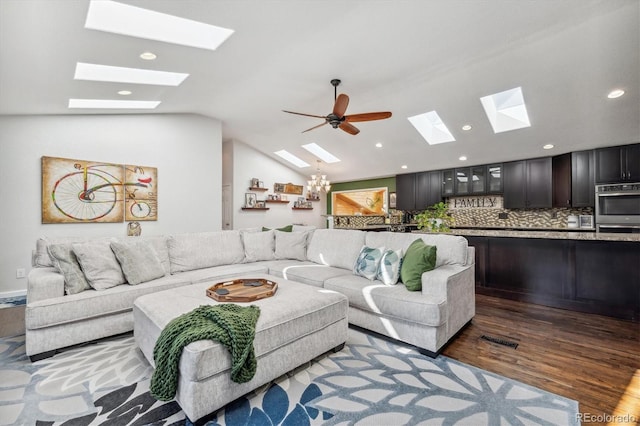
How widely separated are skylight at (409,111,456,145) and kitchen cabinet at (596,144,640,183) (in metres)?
2.43

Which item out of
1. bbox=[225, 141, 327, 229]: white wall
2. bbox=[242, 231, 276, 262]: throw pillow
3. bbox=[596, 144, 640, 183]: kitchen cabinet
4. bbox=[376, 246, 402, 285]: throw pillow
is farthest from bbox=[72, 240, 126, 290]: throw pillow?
bbox=[596, 144, 640, 183]: kitchen cabinet

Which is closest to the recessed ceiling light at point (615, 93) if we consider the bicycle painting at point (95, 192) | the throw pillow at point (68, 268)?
the throw pillow at point (68, 268)

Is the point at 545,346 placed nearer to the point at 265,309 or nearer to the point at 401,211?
the point at 265,309

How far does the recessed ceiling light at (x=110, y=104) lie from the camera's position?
3.98m

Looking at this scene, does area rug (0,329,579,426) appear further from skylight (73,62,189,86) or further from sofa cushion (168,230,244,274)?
skylight (73,62,189,86)

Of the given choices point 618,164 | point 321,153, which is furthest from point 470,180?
point 321,153

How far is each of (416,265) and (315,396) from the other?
142cm

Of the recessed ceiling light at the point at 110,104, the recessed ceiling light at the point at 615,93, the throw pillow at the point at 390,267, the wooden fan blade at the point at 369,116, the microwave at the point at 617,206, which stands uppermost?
the recessed ceiling light at the point at 110,104

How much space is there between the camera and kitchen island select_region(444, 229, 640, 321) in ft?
10.5

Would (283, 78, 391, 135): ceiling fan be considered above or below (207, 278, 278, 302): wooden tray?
above

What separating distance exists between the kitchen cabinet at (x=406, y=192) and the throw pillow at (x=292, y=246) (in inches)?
166

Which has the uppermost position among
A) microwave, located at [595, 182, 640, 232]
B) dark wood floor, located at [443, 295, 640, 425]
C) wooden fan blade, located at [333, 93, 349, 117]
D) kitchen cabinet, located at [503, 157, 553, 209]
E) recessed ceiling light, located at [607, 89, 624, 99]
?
recessed ceiling light, located at [607, 89, 624, 99]

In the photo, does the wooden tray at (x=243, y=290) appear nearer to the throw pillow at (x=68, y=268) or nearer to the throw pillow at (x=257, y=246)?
the throw pillow at (x=68, y=268)

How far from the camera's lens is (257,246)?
435cm
